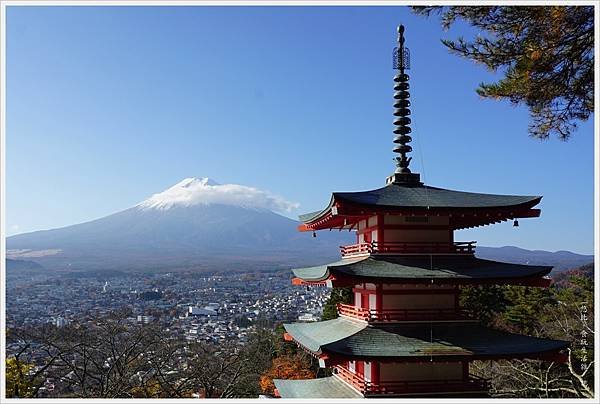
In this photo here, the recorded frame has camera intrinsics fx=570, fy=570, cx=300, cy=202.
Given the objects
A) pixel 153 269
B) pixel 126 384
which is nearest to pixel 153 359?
pixel 126 384

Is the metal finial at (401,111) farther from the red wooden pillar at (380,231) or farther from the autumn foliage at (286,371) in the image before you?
the autumn foliage at (286,371)

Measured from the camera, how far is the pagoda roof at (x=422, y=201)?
9.16 metres

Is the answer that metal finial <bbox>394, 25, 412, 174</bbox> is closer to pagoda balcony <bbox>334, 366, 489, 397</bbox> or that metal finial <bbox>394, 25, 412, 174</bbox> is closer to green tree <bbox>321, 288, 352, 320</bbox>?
pagoda balcony <bbox>334, 366, 489, 397</bbox>

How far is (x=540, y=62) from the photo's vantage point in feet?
25.6

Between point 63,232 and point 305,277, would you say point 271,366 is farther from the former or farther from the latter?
point 63,232

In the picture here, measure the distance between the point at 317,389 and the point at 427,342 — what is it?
254cm

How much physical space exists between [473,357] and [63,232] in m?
99.2

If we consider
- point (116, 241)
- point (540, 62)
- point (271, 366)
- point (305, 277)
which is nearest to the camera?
point (540, 62)

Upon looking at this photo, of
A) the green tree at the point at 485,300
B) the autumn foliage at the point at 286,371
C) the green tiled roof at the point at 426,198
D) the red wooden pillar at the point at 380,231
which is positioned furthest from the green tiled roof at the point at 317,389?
the green tree at the point at 485,300

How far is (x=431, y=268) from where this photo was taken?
9.35 metres

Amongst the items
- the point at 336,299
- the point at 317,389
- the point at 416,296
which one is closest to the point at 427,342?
the point at 416,296

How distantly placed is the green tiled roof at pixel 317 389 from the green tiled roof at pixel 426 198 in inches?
124

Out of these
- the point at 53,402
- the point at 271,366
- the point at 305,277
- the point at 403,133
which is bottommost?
the point at 271,366

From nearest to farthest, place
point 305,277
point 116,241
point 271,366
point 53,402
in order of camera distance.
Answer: point 53,402 < point 305,277 < point 271,366 < point 116,241
